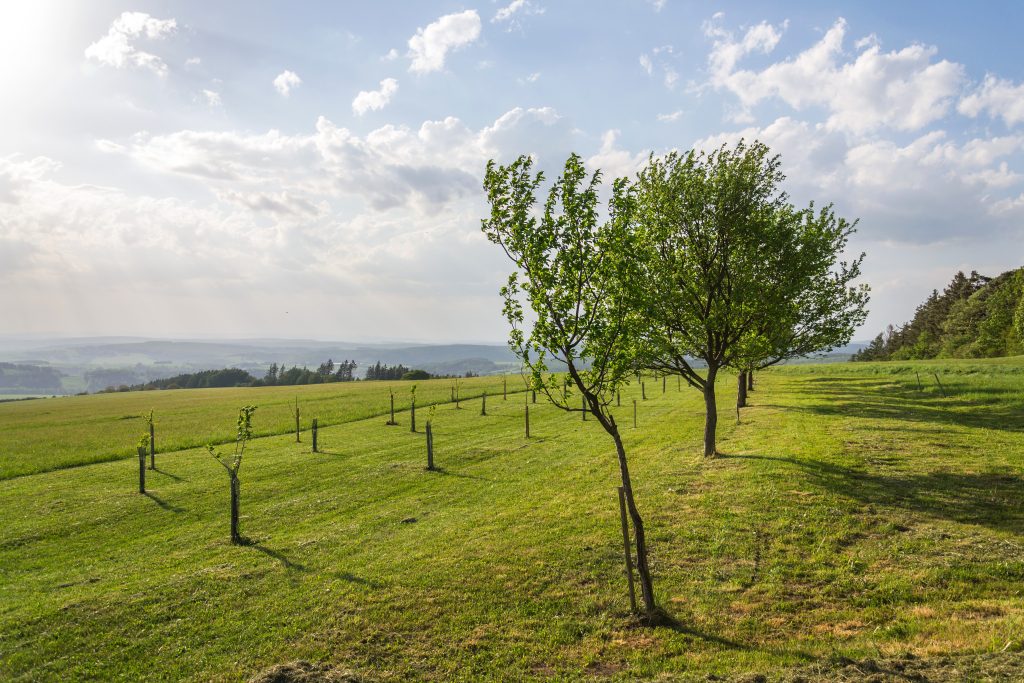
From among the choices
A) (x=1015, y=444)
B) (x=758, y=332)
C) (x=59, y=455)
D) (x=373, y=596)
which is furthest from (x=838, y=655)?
(x=59, y=455)

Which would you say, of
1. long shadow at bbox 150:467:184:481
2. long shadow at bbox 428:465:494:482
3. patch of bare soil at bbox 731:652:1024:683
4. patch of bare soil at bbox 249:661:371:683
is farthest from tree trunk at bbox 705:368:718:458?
long shadow at bbox 150:467:184:481

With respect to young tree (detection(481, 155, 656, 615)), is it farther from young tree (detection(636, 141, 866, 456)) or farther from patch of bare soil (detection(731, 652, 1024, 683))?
young tree (detection(636, 141, 866, 456))

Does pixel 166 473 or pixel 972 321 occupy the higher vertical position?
pixel 972 321

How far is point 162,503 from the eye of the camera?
86.9 feet

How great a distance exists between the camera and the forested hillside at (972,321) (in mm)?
91250

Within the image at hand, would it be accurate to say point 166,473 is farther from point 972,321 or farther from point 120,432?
point 972,321

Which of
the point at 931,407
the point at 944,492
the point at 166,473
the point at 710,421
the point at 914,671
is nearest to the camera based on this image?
the point at 914,671

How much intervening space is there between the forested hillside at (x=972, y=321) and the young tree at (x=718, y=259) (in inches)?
2869

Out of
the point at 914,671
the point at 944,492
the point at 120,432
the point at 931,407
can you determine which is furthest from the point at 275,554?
the point at 120,432

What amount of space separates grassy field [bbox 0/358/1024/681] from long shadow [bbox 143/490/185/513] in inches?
5.5

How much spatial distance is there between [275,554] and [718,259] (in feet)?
78.6

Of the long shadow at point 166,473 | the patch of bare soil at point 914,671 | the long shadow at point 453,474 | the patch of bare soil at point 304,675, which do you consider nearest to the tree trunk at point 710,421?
the long shadow at point 453,474

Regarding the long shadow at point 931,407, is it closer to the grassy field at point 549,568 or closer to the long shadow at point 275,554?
the grassy field at point 549,568

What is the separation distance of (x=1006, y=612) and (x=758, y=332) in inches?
711
